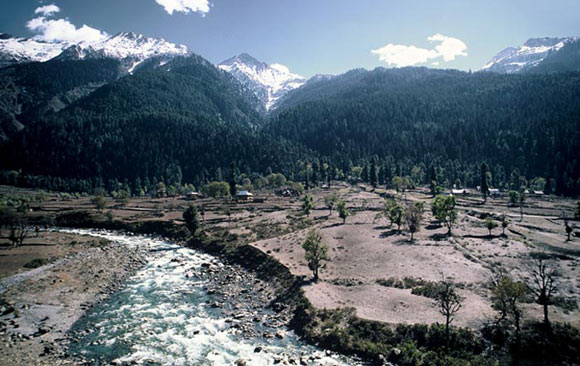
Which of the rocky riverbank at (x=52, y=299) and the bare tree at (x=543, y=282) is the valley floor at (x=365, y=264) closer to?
the rocky riverbank at (x=52, y=299)

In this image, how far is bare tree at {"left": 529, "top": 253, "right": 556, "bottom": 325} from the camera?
32406mm

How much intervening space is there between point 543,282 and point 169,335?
37901 mm

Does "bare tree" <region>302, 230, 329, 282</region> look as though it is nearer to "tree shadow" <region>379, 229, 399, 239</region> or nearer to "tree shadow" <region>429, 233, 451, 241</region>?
"tree shadow" <region>379, 229, 399, 239</region>

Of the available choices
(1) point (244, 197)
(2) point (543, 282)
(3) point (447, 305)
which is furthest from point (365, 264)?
(1) point (244, 197)

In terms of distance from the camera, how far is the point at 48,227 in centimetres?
10162

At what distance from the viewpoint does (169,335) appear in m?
37.0

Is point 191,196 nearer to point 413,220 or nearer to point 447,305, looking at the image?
point 413,220

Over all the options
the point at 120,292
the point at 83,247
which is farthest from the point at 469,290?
the point at 83,247

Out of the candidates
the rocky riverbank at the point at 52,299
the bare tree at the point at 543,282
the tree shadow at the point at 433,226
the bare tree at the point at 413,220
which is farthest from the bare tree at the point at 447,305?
the tree shadow at the point at 433,226

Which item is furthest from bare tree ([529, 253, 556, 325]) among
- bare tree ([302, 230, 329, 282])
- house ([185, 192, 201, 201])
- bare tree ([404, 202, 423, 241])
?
house ([185, 192, 201, 201])

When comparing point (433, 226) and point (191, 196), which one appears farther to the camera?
point (191, 196)

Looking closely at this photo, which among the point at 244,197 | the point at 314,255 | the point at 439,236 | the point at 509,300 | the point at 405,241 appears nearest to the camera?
the point at 509,300

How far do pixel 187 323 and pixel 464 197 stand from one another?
457ft

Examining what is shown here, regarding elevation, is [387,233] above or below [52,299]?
below
